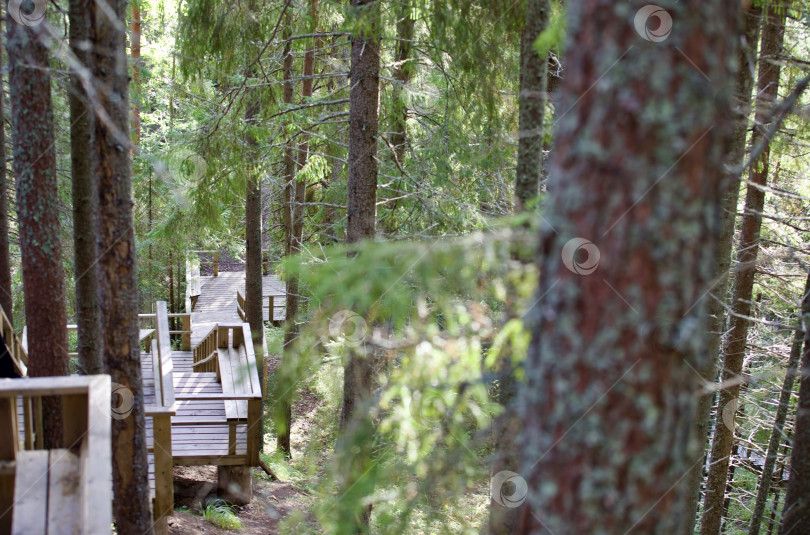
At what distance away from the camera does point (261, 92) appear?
967cm

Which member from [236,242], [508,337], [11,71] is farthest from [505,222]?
[236,242]

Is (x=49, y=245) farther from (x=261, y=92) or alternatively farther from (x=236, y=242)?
(x=236, y=242)

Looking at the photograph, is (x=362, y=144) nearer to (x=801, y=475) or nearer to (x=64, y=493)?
(x=64, y=493)

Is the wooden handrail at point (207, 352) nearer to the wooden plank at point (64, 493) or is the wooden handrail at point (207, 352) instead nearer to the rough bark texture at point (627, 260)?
the wooden plank at point (64, 493)

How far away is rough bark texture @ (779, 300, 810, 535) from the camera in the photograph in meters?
4.37

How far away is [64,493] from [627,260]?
11.4ft

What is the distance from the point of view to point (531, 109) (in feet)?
12.3

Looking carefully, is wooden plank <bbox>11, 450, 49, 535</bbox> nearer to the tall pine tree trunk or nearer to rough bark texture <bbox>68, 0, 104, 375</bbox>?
rough bark texture <bbox>68, 0, 104, 375</bbox>

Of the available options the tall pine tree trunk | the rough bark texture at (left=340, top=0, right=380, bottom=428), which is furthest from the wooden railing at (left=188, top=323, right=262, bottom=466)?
the rough bark texture at (left=340, top=0, right=380, bottom=428)

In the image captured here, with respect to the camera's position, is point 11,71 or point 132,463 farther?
point 11,71

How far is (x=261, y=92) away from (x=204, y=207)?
2042 mm

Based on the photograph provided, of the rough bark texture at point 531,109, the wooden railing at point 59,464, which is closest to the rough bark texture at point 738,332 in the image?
the rough bark texture at point 531,109

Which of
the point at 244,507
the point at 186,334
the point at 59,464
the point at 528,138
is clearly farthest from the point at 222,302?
the point at 528,138

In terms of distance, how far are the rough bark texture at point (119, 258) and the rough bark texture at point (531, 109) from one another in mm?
3454
